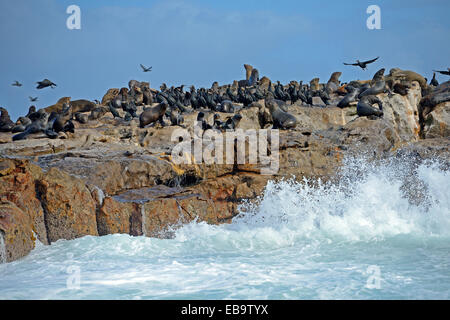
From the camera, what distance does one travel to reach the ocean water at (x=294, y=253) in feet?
14.3

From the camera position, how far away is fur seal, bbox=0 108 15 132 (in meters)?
17.6

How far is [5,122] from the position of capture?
727 inches

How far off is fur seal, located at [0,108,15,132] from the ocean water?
42.1 feet

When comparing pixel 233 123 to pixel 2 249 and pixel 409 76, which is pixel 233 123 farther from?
pixel 409 76

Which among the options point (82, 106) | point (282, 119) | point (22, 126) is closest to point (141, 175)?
point (282, 119)

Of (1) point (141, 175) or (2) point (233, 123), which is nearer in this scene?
(1) point (141, 175)

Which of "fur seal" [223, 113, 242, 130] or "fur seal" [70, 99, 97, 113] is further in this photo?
"fur seal" [70, 99, 97, 113]

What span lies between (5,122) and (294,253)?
1605 centimetres

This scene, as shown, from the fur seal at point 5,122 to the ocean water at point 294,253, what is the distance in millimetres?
12837

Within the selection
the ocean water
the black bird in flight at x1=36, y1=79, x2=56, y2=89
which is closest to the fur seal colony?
the black bird in flight at x1=36, y1=79, x2=56, y2=89

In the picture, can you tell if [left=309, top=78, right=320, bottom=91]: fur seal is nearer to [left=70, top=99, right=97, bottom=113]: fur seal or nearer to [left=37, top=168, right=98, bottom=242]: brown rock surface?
[left=70, top=99, right=97, bottom=113]: fur seal

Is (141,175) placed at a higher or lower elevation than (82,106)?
lower
